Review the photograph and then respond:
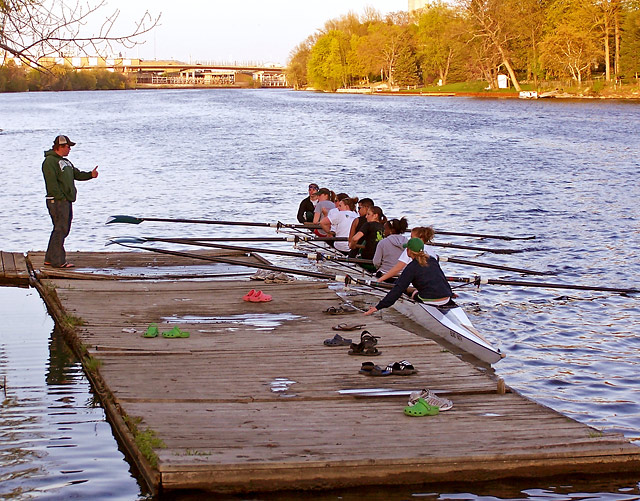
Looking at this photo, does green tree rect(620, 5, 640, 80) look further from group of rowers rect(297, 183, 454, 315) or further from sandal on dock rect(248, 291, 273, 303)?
sandal on dock rect(248, 291, 273, 303)

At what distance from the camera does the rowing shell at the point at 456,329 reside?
10.5m

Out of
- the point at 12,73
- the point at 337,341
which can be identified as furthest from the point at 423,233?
the point at 12,73

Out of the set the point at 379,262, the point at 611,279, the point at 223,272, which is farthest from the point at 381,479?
the point at 611,279

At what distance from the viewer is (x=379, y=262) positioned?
12961mm

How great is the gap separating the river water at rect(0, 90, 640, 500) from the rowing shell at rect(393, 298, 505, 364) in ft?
1.88

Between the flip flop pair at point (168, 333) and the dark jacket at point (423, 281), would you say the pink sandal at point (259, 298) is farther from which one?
the dark jacket at point (423, 281)

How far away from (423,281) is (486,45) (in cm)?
10600

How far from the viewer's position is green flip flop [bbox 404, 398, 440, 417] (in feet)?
25.4

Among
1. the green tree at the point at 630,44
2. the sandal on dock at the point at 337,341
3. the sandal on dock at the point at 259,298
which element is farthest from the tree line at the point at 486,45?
the sandal on dock at the point at 337,341

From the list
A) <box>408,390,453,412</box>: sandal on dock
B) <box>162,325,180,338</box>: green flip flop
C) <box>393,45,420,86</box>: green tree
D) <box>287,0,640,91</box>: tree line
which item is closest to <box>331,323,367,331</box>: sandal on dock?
<box>162,325,180,338</box>: green flip flop

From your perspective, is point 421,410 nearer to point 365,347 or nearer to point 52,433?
point 365,347

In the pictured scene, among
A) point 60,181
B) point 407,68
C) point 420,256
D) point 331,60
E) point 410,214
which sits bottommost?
point 410,214

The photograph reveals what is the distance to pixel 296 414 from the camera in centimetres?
784

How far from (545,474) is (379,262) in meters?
6.16
